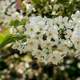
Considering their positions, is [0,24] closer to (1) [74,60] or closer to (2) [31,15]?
(2) [31,15]

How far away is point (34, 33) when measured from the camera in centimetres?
124

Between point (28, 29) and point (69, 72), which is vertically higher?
point (28, 29)

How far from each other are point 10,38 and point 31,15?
11 cm

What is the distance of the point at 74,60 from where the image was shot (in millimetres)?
3381

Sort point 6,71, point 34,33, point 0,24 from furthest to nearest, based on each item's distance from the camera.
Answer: point 6,71, point 0,24, point 34,33

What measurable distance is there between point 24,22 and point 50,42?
0.36 feet

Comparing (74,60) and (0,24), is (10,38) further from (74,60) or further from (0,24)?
(74,60)

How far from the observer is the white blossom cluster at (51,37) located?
123 centimetres

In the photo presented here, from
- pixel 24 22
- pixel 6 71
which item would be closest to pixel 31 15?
pixel 24 22

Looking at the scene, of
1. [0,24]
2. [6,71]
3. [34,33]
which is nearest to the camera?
[34,33]

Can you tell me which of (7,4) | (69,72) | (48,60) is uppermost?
(7,4)

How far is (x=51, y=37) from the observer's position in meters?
1.25

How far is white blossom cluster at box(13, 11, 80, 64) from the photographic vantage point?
123cm

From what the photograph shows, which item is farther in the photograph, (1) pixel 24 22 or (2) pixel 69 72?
(2) pixel 69 72
